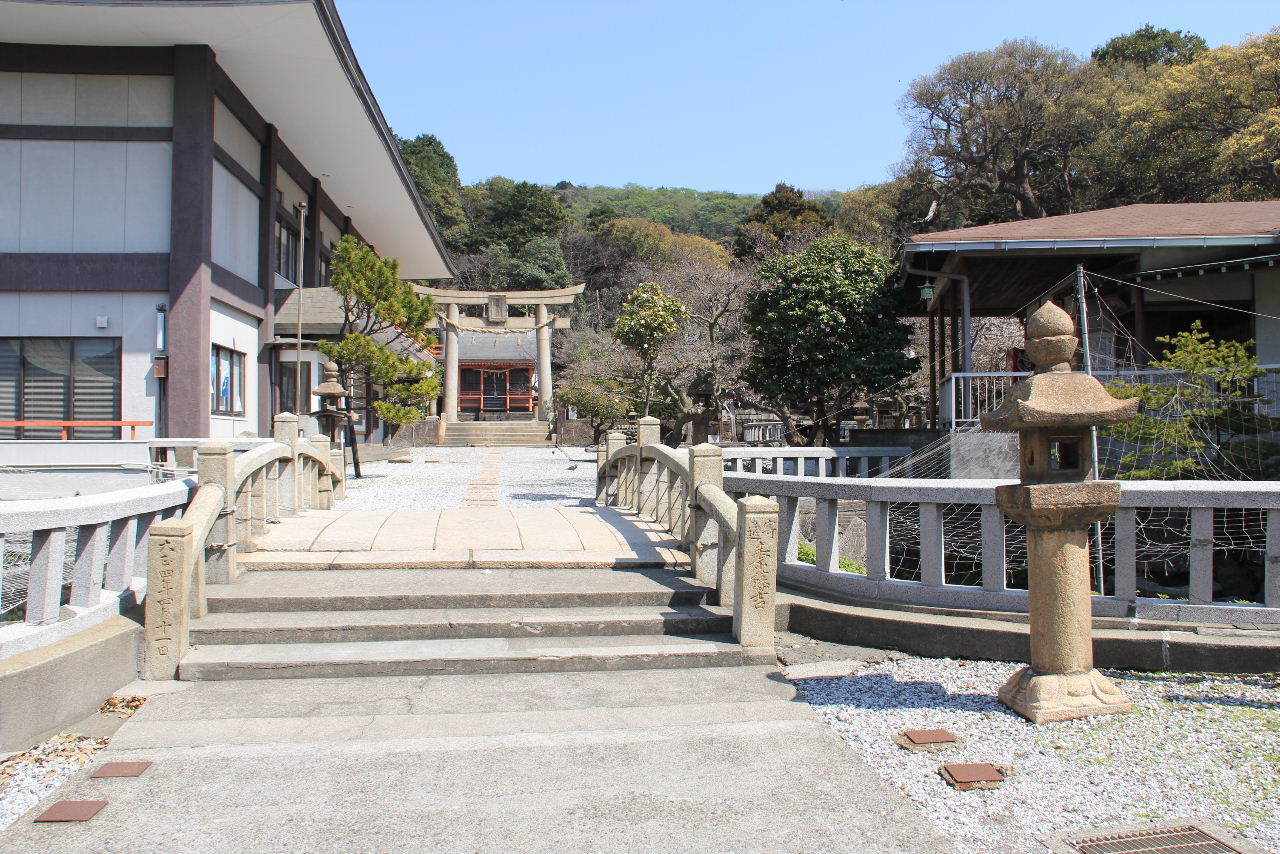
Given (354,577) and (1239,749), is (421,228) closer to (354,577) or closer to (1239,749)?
(354,577)

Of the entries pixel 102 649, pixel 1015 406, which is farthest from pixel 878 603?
pixel 102 649

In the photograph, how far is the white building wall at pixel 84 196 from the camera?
15172mm

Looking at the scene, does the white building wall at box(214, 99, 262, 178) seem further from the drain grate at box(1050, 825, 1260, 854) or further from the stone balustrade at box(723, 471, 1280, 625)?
the drain grate at box(1050, 825, 1260, 854)

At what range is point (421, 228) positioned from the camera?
29.4 metres

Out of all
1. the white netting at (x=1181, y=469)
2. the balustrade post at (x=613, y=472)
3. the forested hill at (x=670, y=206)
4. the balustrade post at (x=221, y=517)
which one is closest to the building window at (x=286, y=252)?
the balustrade post at (x=613, y=472)

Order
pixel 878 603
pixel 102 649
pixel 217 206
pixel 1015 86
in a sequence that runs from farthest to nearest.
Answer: pixel 1015 86
pixel 217 206
pixel 878 603
pixel 102 649

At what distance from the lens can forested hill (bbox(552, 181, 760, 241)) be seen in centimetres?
6550

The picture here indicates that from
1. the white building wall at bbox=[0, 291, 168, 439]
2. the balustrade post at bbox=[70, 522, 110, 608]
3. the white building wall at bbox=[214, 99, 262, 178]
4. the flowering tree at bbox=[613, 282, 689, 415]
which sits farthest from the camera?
→ the white building wall at bbox=[214, 99, 262, 178]

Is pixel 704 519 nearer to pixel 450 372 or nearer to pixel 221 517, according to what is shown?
pixel 221 517

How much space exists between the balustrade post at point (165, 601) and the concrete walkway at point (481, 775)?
6.8 inches

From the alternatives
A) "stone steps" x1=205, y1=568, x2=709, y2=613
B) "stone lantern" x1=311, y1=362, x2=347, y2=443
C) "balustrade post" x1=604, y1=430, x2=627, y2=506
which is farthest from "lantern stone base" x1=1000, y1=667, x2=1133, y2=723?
"stone lantern" x1=311, y1=362, x2=347, y2=443

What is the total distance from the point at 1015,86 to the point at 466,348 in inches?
1129

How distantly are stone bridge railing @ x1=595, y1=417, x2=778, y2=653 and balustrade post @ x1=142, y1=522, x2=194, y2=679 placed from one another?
362cm

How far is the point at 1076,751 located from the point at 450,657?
3.64 meters
